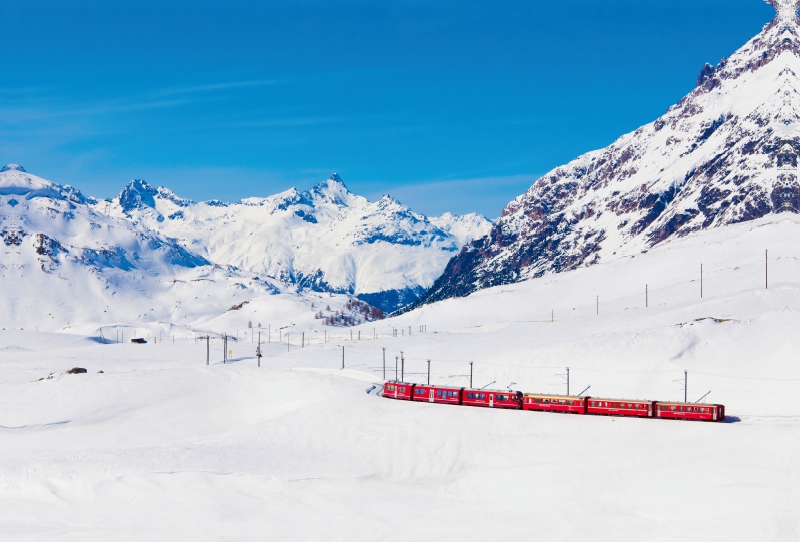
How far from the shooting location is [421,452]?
3246 inches

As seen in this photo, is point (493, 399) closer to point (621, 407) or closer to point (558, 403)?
point (558, 403)

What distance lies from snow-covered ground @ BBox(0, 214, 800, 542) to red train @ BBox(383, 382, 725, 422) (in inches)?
69.1

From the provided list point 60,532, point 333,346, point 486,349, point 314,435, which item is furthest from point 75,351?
point 60,532

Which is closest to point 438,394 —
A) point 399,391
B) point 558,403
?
point 399,391

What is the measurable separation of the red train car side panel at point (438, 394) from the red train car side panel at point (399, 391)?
662 millimetres

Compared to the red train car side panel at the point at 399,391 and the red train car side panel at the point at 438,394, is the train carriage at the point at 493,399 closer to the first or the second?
the red train car side panel at the point at 438,394

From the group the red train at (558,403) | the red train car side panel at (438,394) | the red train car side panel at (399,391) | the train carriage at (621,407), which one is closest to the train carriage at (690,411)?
the red train at (558,403)

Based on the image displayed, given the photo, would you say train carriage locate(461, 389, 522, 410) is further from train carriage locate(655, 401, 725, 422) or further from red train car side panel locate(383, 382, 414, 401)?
train carriage locate(655, 401, 725, 422)

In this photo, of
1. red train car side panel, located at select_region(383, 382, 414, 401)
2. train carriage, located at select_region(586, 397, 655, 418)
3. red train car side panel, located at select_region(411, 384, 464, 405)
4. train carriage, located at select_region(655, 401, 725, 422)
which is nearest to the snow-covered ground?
train carriage, located at select_region(586, 397, 655, 418)

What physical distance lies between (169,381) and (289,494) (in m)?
48.2

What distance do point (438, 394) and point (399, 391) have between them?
5.59 metres

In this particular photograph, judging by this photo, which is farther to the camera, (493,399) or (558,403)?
(493,399)

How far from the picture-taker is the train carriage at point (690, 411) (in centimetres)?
8025

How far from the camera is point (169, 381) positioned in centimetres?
11569
